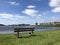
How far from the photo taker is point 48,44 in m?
12.9

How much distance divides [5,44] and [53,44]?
488 cm

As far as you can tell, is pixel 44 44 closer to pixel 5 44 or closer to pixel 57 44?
pixel 57 44

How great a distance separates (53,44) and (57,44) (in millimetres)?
401

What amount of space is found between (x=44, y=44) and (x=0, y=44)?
447 centimetres

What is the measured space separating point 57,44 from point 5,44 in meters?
5.28

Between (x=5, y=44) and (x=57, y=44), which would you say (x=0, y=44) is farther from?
(x=57, y=44)

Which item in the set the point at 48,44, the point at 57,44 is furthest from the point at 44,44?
the point at 57,44

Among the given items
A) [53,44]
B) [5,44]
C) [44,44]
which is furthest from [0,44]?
[53,44]

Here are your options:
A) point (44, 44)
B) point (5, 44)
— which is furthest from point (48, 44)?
point (5, 44)

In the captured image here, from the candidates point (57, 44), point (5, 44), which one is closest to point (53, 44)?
point (57, 44)

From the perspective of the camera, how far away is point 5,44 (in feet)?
43.7

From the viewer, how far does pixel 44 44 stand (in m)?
12.9

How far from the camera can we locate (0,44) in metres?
13.3

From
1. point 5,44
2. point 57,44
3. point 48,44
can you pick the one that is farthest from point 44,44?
point 5,44
